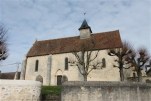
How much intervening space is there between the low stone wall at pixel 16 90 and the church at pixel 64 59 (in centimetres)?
1619

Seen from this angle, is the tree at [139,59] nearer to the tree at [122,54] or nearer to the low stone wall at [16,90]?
the tree at [122,54]

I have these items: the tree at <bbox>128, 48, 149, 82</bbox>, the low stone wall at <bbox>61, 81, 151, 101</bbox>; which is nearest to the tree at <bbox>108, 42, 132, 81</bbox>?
the tree at <bbox>128, 48, 149, 82</bbox>

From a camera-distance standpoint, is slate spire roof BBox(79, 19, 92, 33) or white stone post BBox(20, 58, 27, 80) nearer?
white stone post BBox(20, 58, 27, 80)

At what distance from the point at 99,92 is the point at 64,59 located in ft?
61.1

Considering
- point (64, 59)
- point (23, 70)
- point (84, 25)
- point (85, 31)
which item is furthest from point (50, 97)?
point (84, 25)

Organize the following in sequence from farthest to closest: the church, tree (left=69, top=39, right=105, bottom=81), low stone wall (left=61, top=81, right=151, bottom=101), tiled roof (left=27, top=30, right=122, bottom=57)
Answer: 1. tiled roof (left=27, top=30, right=122, bottom=57)
2. the church
3. tree (left=69, top=39, right=105, bottom=81)
4. low stone wall (left=61, top=81, right=151, bottom=101)

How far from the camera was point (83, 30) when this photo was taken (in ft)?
116

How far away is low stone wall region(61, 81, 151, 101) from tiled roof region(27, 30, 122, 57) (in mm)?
15003

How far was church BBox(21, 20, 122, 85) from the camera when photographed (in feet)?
98.8

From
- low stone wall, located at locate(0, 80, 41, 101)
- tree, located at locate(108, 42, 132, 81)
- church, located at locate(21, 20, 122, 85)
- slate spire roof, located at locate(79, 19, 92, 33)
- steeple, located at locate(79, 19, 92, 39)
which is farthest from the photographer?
slate spire roof, located at locate(79, 19, 92, 33)

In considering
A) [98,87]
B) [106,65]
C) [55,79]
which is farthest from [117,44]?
[98,87]

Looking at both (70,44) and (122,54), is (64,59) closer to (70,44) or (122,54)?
(70,44)

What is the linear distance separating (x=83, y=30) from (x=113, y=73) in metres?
10.4

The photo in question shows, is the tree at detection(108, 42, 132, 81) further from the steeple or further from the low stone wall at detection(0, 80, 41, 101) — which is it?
the low stone wall at detection(0, 80, 41, 101)
